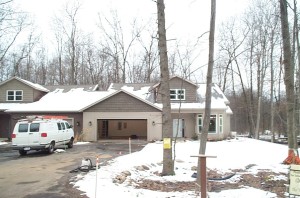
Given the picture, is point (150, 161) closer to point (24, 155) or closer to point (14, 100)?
→ point (24, 155)

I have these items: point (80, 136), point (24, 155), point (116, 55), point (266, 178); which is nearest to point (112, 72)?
point (116, 55)

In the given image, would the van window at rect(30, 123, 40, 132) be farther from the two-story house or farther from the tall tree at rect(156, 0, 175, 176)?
the two-story house

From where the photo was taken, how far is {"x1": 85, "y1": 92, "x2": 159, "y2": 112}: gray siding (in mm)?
31078

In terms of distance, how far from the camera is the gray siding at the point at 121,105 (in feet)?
102

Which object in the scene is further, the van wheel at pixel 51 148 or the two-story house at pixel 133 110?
the two-story house at pixel 133 110

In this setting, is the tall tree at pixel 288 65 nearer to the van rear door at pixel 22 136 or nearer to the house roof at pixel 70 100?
the van rear door at pixel 22 136

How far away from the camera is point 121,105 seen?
31.2m

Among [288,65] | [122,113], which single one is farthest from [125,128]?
[288,65]

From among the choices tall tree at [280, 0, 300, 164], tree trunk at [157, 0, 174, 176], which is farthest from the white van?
tall tree at [280, 0, 300, 164]

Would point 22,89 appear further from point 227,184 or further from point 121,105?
point 227,184

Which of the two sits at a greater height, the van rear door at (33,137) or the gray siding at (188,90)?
the gray siding at (188,90)

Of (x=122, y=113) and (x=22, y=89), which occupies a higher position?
(x=22, y=89)

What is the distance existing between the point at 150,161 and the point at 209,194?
6.60 metres

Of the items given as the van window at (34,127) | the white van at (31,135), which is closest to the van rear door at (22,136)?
the white van at (31,135)
